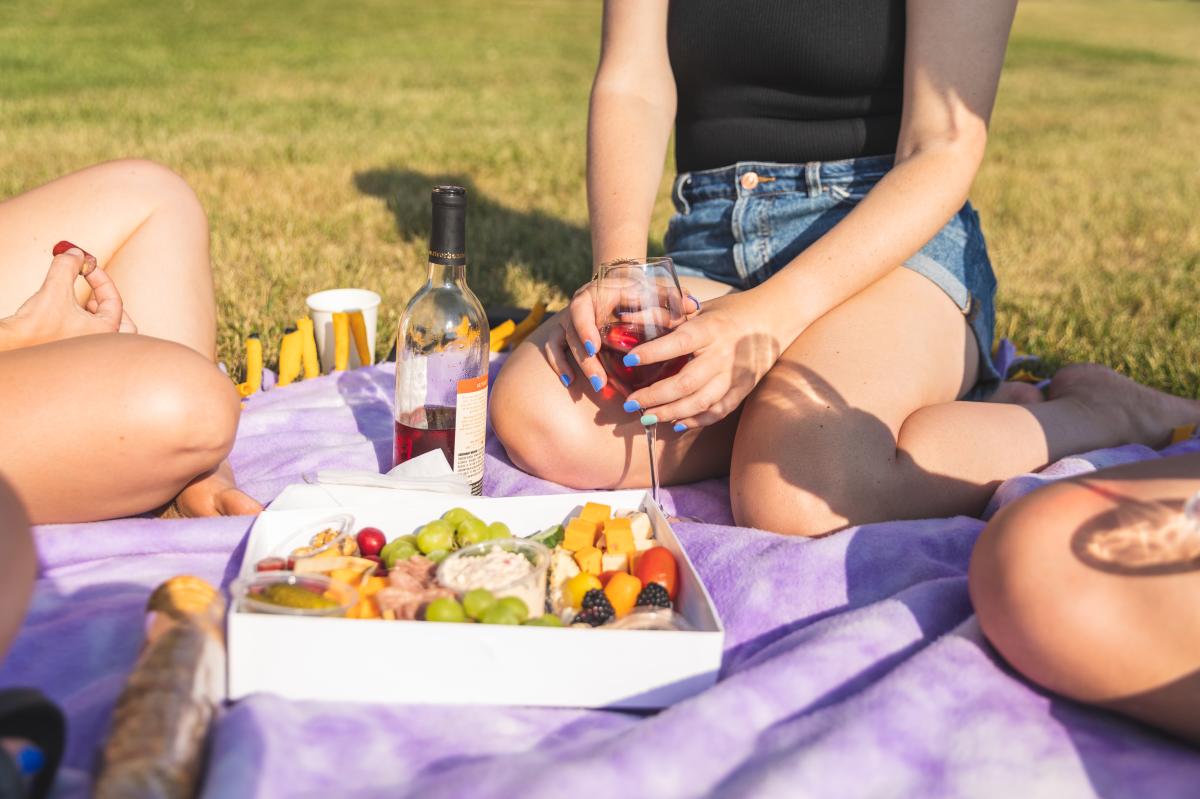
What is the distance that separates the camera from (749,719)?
4.83 feet

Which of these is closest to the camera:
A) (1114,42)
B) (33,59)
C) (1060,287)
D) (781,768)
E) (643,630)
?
(781,768)

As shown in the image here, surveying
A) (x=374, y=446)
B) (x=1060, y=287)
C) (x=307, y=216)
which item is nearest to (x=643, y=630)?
(x=374, y=446)

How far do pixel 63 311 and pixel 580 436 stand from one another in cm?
109

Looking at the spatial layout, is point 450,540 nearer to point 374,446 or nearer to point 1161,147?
point 374,446

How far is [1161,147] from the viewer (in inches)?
306

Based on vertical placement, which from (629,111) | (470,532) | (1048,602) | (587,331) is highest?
(629,111)

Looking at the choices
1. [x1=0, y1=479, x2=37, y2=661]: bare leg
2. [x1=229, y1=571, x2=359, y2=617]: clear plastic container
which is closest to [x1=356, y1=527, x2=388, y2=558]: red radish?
[x1=229, y1=571, x2=359, y2=617]: clear plastic container

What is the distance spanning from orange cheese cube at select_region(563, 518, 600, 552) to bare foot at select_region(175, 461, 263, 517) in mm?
685

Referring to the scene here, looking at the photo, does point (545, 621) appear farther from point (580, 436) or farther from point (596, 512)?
point (580, 436)

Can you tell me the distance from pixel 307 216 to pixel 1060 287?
129 inches

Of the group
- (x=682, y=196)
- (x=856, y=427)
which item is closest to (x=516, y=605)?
(x=856, y=427)

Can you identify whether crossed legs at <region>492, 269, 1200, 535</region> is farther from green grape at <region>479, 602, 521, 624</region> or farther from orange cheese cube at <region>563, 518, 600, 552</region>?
green grape at <region>479, 602, 521, 624</region>

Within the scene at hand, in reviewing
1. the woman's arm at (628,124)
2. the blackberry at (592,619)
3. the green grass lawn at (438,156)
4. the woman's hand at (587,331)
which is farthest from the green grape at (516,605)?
the green grass lawn at (438,156)

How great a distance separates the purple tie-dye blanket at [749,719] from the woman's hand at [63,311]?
14.9 inches
